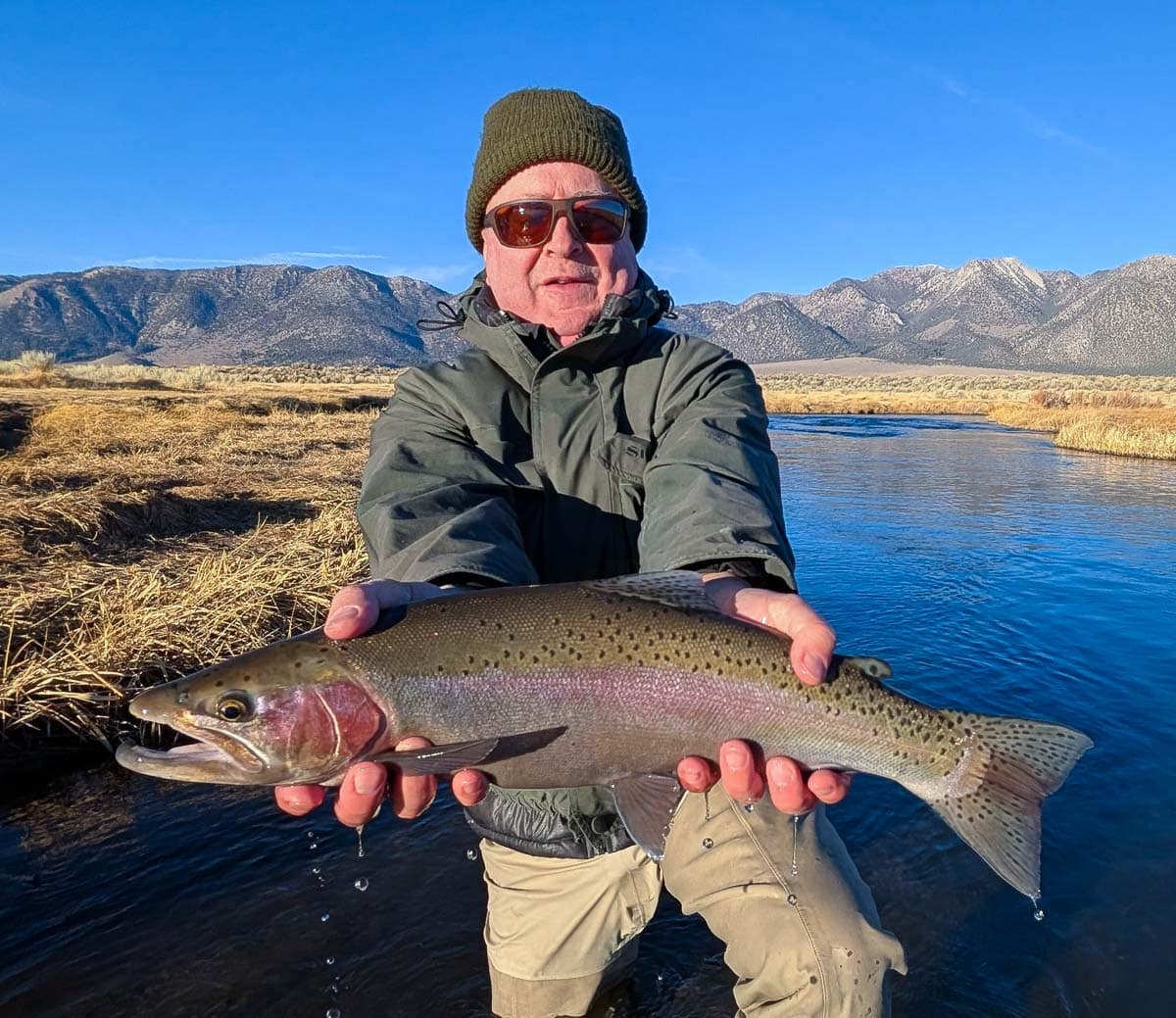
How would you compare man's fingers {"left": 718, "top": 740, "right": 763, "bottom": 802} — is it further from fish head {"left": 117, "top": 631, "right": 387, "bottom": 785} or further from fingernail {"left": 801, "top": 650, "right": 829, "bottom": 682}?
fish head {"left": 117, "top": 631, "right": 387, "bottom": 785}

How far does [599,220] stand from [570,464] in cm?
97

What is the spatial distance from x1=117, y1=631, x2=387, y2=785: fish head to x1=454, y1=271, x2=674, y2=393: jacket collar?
3.78 feet

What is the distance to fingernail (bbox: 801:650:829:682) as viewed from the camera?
2.20 meters

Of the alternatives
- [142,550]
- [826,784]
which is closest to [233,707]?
[826,784]

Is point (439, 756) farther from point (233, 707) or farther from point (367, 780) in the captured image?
point (233, 707)

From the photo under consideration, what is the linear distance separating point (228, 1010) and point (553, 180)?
3966 millimetres

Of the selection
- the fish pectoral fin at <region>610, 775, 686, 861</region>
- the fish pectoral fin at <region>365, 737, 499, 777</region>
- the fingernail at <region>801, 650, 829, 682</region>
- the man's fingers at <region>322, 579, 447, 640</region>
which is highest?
A: the man's fingers at <region>322, 579, 447, 640</region>

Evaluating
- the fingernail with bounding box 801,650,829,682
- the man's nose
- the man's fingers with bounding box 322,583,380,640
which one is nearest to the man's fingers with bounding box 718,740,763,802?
the fingernail with bounding box 801,650,829,682

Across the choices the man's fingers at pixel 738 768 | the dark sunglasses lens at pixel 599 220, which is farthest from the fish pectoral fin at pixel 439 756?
the dark sunglasses lens at pixel 599 220

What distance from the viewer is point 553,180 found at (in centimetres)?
304

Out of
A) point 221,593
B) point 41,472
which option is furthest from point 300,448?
point 221,593

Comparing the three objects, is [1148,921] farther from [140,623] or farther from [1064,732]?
[140,623]

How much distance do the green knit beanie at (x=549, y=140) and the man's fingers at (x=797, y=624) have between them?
1.70 m

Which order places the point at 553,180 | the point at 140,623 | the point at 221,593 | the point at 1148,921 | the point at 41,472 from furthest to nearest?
the point at 41,472 < the point at 221,593 < the point at 140,623 < the point at 1148,921 < the point at 553,180
